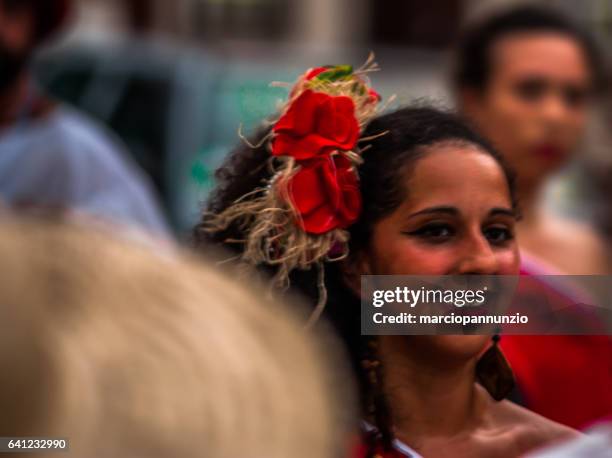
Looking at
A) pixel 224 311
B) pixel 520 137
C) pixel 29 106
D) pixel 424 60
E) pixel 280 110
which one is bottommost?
pixel 224 311

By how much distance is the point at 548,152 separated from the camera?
10.7ft

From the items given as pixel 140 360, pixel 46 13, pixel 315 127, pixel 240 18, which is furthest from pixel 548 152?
pixel 240 18

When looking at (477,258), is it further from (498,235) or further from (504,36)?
(504,36)

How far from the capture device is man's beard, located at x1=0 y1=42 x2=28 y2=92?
3707mm

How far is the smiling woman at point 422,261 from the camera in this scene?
1561mm

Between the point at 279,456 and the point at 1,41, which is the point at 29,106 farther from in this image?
the point at 279,456

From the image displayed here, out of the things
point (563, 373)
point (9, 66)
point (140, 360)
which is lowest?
point (140, 360)

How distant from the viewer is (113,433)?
925mm

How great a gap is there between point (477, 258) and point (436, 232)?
0.25 ft

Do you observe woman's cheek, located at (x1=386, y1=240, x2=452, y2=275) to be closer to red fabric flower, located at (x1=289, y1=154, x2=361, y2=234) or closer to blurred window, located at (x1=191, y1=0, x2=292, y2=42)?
red fabric flower, located at (x1=289, y1=154, x2=361, y2=234)

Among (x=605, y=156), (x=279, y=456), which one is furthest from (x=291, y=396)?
(x=605, y=156)

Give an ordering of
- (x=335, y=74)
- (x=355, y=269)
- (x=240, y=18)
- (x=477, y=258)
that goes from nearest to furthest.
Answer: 1. (x=477, y=258)
2. (x=355, y=269)
3. (x=335, y=74)
4. (x=240, y=18)

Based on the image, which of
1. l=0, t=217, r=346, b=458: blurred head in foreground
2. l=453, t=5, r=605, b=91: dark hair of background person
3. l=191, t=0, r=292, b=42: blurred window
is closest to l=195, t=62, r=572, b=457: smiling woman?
l=0, t=217, r=346, b=458: blurred head in foreground

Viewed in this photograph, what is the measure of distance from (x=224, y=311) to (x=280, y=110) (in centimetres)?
94
